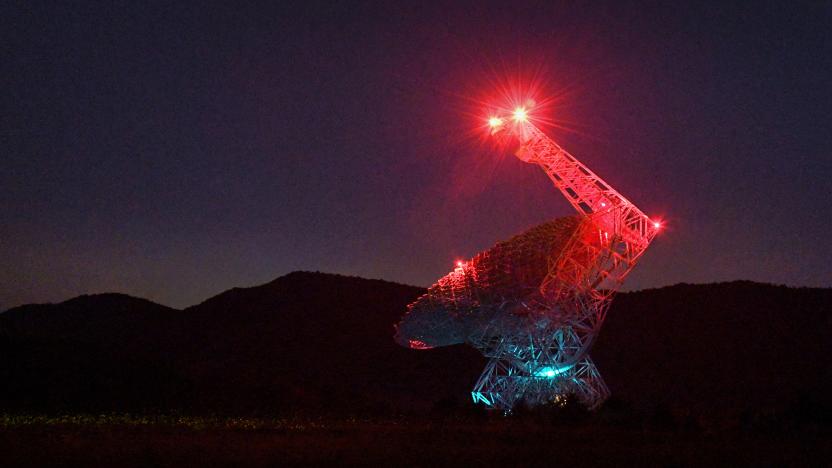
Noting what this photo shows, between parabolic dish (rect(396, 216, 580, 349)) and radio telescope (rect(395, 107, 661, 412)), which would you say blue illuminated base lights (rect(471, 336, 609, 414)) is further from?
parabolic dish (rect(396, 216, 580, 349))

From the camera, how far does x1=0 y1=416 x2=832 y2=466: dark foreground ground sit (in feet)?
45.0

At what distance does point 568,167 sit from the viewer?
1079 inches

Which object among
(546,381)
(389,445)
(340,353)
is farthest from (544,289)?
(340,353)

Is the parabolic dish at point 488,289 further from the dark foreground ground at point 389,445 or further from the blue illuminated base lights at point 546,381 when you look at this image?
the dark foreground ground at point 389,445

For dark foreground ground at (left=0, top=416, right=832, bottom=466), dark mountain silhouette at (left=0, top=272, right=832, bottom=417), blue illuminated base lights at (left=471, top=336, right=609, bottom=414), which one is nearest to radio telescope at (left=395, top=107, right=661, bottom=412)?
blue illuminated base lights at (left=471, top=336, right=609, bottom=414)

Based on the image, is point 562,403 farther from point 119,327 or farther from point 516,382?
point 119,327

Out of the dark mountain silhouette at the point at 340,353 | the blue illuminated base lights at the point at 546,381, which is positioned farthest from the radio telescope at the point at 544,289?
the dark mountain silhouette at the point at 340,353

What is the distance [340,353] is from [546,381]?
1706 inches

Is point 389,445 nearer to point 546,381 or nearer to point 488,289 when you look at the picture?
point 488,289

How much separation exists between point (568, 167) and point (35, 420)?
2101cm

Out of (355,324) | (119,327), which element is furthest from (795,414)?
(119,327)

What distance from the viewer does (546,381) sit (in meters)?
27.9

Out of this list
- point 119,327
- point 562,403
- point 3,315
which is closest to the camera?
point 562,403

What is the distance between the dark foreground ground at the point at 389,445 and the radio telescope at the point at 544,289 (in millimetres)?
4865
